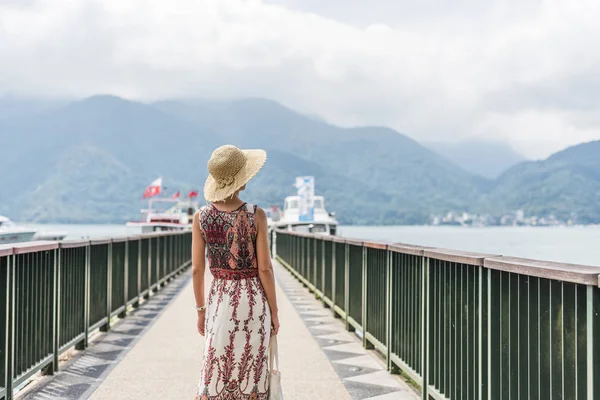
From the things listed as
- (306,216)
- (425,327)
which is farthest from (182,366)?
(306,216)

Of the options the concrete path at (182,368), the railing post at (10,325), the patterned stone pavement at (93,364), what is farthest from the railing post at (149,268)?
the railing post at (10,325)

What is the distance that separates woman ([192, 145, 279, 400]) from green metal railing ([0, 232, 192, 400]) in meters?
1.81

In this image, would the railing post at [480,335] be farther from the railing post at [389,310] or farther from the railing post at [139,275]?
the railing post at [139,275]

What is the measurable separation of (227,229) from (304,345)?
5007 mm

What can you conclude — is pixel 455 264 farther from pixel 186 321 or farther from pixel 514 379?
pixel 186 321

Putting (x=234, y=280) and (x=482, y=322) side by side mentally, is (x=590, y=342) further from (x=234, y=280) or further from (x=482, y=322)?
(x=234, y=280)

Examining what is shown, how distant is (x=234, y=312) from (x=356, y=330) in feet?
19.9

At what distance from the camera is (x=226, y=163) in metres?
4.68

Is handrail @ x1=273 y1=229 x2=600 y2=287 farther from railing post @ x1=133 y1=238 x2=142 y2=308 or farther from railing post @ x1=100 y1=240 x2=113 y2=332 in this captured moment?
railing post @ x1=133 y1=238 x2=142 y2=308

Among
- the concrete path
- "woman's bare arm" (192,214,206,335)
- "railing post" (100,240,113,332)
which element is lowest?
the concrete path

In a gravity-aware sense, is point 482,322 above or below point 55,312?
above

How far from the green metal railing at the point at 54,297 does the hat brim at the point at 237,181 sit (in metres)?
1.82

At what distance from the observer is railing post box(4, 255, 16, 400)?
5.79m

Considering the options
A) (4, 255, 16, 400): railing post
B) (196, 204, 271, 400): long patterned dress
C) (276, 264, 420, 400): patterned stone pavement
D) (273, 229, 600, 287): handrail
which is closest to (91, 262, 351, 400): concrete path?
(276, 264, 420, 400): patterned stone pavement
